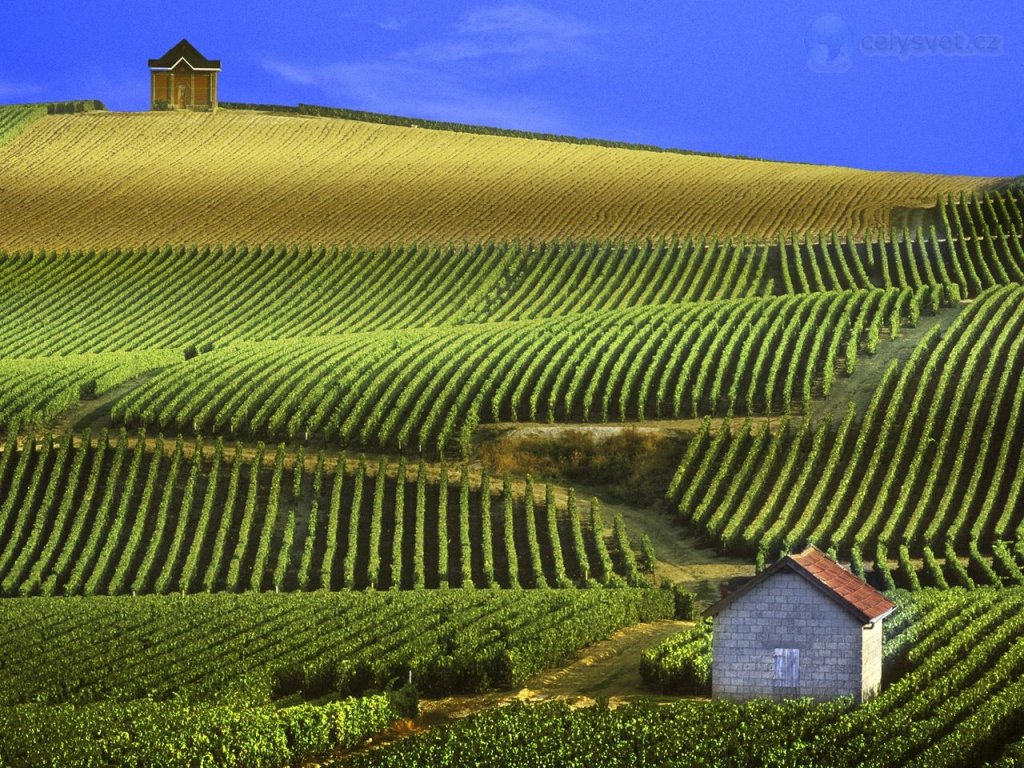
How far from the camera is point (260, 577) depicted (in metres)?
45.6

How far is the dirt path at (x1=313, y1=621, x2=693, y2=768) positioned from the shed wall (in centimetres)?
181

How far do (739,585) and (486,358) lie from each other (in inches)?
1266

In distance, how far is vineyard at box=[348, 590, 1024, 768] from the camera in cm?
2416

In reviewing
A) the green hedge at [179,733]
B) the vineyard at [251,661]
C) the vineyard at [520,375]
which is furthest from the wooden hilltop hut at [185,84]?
the green hedge at [179,733]

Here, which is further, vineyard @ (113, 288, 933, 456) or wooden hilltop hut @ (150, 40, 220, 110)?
wooden hilltop hut @ (150, 40, 220, 110)

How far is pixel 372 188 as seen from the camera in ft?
311

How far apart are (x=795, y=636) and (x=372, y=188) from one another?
6859cm

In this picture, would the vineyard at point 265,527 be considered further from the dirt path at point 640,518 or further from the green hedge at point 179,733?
the green hedge at point 179,733

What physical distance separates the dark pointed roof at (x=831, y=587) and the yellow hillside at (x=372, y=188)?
53.1 meters

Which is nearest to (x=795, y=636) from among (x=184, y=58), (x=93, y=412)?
(x=93, y=412)

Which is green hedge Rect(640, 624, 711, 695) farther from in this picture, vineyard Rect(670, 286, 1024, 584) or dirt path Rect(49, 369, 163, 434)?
dirt path Rect(49, 369, 163, 434)

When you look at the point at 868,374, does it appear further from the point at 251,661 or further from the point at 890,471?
the point at 251,661

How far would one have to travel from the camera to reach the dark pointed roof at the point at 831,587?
2841 cm

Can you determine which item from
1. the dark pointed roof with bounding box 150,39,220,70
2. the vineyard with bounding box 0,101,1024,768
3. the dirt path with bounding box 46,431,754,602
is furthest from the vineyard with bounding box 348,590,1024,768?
the dark pointed roof with bounding box 150,39,220,70
